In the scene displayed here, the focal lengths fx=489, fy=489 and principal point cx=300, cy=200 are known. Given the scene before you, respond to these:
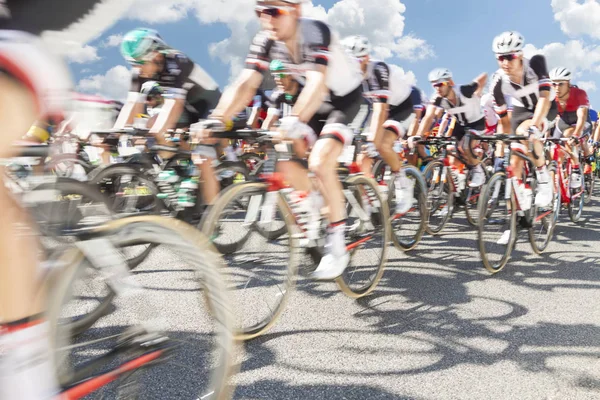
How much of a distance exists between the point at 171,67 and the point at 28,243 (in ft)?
11.6

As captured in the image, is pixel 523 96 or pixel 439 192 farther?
pixel 439 192

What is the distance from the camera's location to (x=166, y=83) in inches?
181

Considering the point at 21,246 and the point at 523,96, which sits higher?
the point at 523,96

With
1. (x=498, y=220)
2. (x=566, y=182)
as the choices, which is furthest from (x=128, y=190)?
(x=566, y=182)

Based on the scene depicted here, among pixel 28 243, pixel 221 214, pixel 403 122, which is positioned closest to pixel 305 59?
pixel 221 214

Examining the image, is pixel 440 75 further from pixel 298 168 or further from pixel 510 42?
pixel 298 168

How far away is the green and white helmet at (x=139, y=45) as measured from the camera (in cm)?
439

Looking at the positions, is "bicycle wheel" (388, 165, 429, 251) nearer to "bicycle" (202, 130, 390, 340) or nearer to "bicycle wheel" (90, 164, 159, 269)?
"bicycle" (202, 130, 390, 340)

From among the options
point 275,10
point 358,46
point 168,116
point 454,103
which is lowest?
point 168,116

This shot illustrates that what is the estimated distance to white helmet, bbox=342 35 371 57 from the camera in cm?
570

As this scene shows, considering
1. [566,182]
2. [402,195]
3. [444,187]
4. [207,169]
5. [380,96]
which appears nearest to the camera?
[207,169]

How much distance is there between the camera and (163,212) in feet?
14.3

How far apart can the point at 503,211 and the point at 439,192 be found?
150 cm

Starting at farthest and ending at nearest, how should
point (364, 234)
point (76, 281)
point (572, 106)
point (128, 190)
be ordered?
1. point (572, 106)
2. point (128, 190)
3. point (364, 234)
4. point (76, 281)
